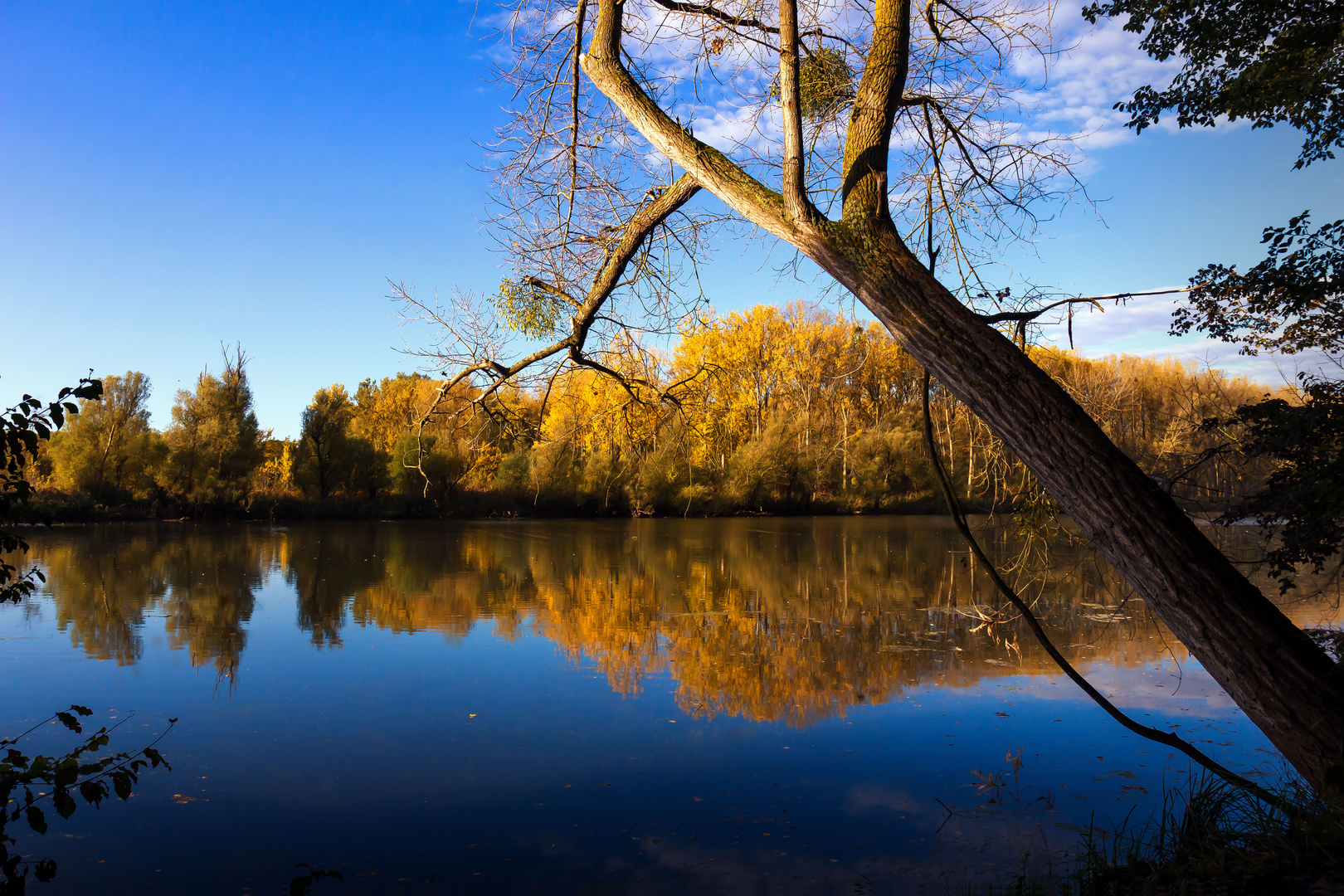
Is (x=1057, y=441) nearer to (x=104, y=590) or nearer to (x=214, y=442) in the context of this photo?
(x=104, y=590)

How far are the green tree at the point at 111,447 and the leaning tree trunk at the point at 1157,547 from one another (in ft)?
110

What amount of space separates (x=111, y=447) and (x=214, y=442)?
3.61 metres

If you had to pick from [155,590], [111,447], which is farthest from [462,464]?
[155,590]

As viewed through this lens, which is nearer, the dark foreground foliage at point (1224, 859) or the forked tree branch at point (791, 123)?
the dark foreground foliage at point (1224, 859)

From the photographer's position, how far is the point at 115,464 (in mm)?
30719

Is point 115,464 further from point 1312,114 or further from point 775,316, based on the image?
point 1312,114

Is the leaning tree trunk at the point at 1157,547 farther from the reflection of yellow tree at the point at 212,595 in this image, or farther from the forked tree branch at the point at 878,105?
the reflection of yellow tree at the point at 212,595

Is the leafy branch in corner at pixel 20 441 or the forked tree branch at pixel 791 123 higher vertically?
the forked tree branch at pixel 791 123

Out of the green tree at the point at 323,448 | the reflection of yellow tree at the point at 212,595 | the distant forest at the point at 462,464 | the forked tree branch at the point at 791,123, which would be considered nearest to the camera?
the forked tree branch at the point at 791,123

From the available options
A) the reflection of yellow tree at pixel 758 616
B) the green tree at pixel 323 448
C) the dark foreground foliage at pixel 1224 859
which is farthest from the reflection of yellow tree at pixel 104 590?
the green tree at pixel 323 448

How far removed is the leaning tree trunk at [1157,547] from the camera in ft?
10.1

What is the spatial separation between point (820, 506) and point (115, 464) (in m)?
28.2

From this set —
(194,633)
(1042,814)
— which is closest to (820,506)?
(194,633)

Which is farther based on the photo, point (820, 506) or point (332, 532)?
point (820, 506)
